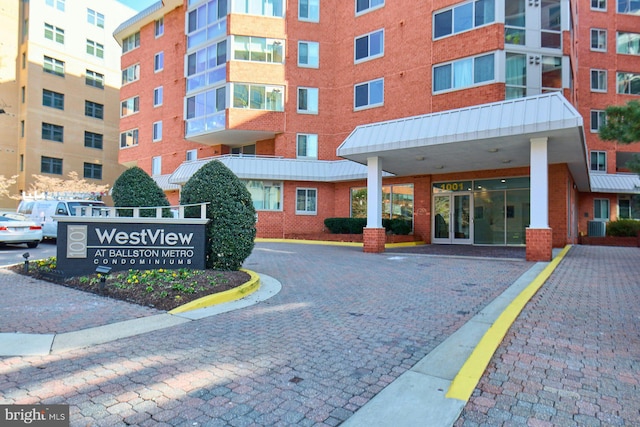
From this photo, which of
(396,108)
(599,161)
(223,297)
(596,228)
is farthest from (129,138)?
(599,161)

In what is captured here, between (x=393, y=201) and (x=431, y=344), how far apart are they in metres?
17.2

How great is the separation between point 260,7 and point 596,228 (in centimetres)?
2475

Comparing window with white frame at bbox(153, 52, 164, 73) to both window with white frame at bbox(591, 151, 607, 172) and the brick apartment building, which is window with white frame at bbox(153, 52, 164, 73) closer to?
the brick apartment building

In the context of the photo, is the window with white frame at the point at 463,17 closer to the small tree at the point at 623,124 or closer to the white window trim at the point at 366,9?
the white window trim at the point at 366,9

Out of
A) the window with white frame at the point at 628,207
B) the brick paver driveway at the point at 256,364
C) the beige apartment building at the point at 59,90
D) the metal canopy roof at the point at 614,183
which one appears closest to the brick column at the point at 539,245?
the brick paver driveway at the point at 256,364

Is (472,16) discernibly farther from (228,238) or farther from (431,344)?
(431,344)

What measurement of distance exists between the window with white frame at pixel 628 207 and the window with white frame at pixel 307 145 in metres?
20.8

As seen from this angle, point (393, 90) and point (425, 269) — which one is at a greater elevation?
point (393, 90)

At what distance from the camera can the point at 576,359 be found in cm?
403

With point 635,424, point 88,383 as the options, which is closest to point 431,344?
point 635,424

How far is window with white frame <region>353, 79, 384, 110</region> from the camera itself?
22500 millimetres

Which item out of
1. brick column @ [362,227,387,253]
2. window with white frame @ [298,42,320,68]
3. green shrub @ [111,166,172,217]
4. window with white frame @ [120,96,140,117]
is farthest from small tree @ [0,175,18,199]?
brick column @ [362,227,387,253]

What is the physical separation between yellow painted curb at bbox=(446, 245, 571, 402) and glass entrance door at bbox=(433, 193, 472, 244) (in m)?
12.8

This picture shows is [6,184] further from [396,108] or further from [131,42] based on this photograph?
[396,108]
